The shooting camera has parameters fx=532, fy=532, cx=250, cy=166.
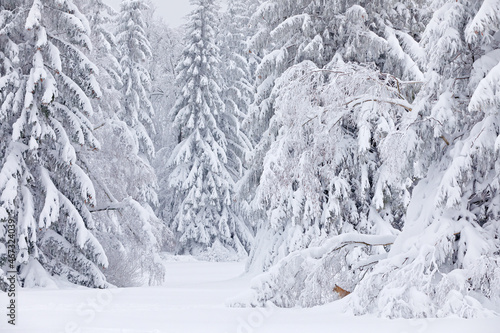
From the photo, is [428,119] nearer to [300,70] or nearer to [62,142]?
Answer: [300,70]

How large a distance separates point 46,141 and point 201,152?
14435mm

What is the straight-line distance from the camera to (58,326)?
5.41 m

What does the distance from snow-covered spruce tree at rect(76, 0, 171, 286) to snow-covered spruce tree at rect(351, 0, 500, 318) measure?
844cm

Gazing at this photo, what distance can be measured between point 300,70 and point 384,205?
572cm

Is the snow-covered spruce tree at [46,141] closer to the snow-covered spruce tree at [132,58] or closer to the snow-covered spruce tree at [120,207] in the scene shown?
the snow-covered spruce tree at [120,207]

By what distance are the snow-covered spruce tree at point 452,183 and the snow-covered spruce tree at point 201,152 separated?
19733 millimetres

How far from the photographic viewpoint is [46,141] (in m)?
12.5

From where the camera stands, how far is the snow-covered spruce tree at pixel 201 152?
2622cm

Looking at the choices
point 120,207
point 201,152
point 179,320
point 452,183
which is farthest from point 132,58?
point 452,183

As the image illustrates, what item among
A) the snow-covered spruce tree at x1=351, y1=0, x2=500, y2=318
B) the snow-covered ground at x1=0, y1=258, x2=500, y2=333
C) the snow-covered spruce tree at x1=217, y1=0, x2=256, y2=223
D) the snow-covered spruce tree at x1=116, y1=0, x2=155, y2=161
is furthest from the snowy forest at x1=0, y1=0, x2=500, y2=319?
the snow-covered spruce tree at x1=217, y1=0, x2=256, y2=223

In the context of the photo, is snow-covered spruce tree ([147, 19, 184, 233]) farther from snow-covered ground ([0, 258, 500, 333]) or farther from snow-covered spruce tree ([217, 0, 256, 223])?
snow-covered ground ([0, 258, 500, 333])

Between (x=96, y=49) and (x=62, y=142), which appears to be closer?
(x=62, y=142)

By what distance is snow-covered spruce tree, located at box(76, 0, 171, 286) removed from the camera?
13.9m

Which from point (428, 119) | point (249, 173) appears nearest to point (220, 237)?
point (249, 173)
